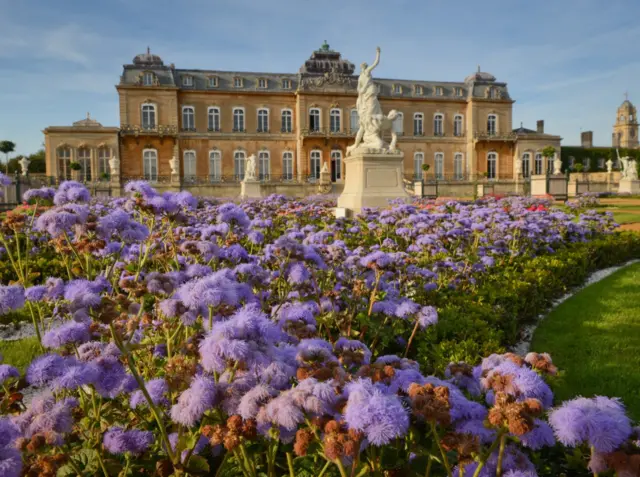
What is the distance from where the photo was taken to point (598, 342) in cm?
480

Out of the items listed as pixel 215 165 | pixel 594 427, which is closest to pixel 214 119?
pixel 215 165

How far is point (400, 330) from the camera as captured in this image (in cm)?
388

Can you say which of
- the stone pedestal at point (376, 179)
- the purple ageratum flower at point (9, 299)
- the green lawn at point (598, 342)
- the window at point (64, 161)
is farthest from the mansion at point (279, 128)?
the purple ageratum flower at point (9, 299)

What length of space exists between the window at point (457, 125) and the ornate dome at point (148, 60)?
25.3 metres

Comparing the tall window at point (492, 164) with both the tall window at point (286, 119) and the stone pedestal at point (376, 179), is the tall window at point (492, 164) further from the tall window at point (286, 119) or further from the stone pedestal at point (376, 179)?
the stone pedestal at point (376, 179)

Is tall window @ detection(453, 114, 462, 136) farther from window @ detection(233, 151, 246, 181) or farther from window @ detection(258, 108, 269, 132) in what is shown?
window @ detection(233, 151, 246, 181)

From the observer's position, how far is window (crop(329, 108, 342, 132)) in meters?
41.2

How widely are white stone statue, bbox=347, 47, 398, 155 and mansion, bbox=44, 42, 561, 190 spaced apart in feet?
65.7

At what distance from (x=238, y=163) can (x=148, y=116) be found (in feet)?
25.3

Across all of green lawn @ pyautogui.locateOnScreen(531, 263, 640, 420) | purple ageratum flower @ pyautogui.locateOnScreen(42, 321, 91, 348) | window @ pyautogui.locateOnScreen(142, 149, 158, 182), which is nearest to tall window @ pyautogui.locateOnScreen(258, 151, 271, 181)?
window @ pyautogui.locateOnScreen(142, 149, 158, 182)

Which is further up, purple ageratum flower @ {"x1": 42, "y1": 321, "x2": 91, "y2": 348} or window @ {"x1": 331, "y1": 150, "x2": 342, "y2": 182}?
window @ {"x1": 331, "y1": 150, "x2": 342, "y2": 182}

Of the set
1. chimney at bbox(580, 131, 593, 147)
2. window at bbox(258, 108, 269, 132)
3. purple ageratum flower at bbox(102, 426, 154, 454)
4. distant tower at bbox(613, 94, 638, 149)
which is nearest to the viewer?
purple ageratum flower at bbox(102, 426, 154, 454)

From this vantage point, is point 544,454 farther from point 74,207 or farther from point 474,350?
point 74,207

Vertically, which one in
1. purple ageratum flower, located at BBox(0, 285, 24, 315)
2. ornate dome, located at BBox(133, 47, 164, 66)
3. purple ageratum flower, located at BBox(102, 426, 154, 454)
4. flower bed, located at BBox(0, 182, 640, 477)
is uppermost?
ornate dome, located at BBox(133, 47, 164, 66)
